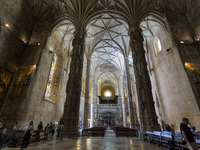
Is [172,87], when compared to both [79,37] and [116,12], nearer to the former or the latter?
[116,12]

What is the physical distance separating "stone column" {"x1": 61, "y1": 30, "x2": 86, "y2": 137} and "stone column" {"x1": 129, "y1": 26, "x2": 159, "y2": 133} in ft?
17.7

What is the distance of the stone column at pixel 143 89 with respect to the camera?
301 inches

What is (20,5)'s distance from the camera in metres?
11.6

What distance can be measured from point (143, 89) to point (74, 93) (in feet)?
19.7

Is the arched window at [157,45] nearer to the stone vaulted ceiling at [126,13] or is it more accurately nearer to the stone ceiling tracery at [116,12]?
the stone ceiling tracery at [116,12]

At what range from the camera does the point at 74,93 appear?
9.29 m

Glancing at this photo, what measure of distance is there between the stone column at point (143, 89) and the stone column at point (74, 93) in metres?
5.39

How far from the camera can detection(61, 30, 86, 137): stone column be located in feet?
27.3

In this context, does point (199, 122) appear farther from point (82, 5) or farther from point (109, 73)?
point (109, 73)

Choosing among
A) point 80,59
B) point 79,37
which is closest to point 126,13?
point 79,37

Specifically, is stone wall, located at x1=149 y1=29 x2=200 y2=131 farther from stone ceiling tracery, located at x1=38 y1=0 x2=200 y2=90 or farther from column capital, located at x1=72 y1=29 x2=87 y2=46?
column capital, located at x1=72 y1=29 x2=87 y2=46

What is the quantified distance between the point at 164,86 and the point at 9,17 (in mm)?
18949

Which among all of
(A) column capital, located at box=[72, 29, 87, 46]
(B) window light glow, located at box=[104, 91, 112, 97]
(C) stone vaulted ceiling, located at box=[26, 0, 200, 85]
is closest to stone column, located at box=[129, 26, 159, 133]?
(C) stone vaulted ceiling, located at box=[26, 0, 200, 85]

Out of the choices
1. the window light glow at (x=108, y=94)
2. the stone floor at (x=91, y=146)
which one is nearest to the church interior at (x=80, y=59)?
the stone floor at (x=91, y=146)
